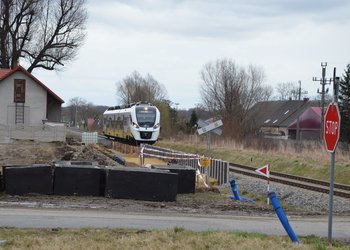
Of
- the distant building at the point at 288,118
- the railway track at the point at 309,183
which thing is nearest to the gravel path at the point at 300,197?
the railway track at the point at 309,183

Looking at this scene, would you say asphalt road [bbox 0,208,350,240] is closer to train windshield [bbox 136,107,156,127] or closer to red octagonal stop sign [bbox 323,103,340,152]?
red octagonal stop sign [bbox 323,103,340,152]

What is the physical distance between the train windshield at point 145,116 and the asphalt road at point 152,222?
99.7ft

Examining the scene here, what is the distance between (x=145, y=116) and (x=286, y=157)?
40.7 ft

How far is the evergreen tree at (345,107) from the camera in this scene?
61.0 meters

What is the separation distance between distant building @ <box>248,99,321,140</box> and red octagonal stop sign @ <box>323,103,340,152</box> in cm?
6459

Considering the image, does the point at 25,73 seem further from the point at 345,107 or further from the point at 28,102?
the point at 345,107

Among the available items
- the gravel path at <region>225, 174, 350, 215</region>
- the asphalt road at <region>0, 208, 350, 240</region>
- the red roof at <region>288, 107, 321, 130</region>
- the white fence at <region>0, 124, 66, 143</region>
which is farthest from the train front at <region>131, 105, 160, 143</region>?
the red roof at <region>288, 107, 321, 130</region>

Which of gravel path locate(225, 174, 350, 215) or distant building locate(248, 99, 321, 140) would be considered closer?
gravel path locate(225, 174, 350, 215)

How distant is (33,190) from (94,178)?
1513 millimetres

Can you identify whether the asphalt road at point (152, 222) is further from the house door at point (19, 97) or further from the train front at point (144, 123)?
the house door at point (19, 97)

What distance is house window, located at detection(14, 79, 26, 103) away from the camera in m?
49.8

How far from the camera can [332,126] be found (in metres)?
8.60

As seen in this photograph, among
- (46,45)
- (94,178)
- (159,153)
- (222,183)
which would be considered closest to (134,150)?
(159,153)

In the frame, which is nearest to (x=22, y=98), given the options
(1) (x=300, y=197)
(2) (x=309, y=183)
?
(2) (x=309, y=183)
